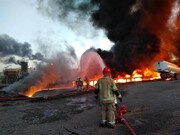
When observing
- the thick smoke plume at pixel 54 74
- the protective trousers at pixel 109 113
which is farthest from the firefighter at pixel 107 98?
the thick smoke plume at pixel 54 74

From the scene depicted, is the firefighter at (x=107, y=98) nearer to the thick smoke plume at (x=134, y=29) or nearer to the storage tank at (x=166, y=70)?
the storage tank at (x=166, y=70)

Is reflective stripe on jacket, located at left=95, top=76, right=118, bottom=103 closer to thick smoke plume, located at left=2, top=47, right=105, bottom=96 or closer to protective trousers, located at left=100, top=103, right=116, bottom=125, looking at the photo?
protective trousers, located at left=100, top=103, right=116, bottom=125

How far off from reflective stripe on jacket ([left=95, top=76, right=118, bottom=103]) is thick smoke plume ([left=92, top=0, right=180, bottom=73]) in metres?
31.8

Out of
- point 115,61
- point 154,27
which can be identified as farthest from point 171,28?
point 115,61

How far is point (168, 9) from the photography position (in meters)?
43.7

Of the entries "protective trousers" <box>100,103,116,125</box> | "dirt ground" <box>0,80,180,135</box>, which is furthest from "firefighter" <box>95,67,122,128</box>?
"dirt ground" <box>0,80,180,135</box>

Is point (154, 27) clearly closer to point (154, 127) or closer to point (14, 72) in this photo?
point (14, 72)

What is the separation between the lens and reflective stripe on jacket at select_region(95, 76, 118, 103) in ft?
28.7

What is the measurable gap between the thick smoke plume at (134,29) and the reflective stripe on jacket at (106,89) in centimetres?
3183

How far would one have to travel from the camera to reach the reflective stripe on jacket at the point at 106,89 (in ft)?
28.7

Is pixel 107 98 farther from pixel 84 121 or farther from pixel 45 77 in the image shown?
pixel 45 77

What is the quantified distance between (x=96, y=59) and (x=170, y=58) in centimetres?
1945

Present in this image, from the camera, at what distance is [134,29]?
43.5 m

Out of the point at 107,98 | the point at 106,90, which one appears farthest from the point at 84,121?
the point at 106,90
